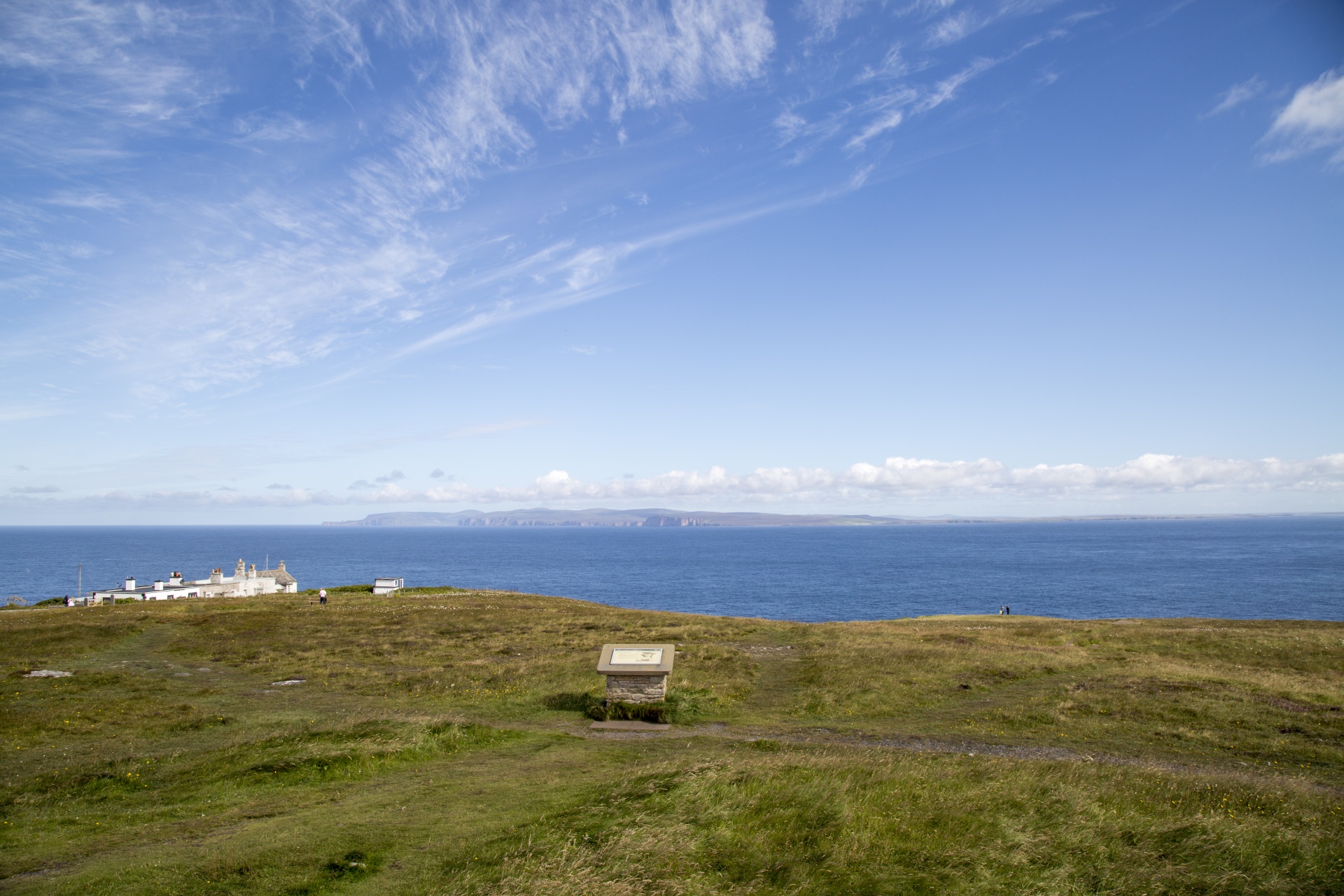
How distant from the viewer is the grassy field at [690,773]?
10812mm

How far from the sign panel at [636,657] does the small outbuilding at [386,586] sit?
56006 millimetres

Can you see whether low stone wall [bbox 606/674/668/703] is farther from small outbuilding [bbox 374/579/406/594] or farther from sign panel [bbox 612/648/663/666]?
small outbuilding [bbox 374/579/406/594]

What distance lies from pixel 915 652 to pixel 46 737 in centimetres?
3320

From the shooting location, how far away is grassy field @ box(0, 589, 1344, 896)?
10812mm

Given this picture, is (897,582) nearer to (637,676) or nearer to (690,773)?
(637,676)

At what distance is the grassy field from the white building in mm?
36455

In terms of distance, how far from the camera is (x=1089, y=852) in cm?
1145

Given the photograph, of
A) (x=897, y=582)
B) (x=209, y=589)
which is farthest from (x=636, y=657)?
(x=897, y=582)

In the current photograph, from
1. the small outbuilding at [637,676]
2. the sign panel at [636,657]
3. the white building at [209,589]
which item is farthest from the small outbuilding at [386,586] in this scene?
the small outbuilding at [637,676]

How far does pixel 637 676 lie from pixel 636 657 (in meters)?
0.74

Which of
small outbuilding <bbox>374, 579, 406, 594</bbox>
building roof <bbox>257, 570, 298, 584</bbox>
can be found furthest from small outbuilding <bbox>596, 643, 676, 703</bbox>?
building roof <bbox>257, 570, 298, 584</bbox>

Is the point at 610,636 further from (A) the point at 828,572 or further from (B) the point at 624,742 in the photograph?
(A) the point at 828,572

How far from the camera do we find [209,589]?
243ft

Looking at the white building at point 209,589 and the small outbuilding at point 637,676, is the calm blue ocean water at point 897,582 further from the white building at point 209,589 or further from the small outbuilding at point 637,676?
the small outbuilding at point 637,676
